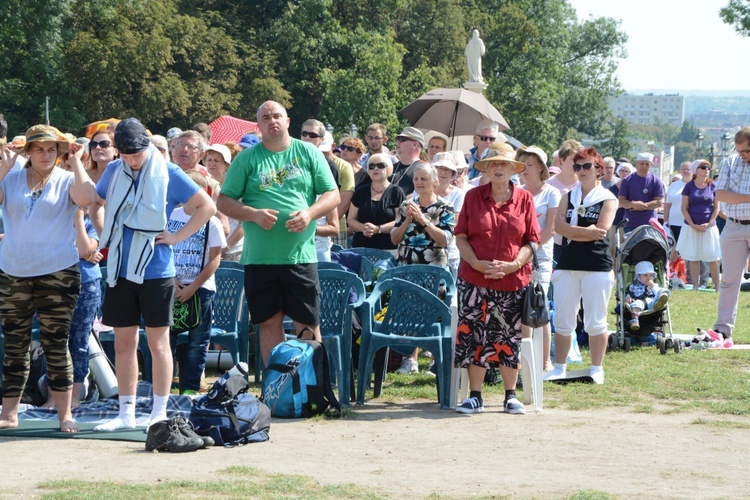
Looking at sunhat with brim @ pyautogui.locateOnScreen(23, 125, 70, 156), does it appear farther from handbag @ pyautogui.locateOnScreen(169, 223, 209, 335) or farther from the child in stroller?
the child in stroller

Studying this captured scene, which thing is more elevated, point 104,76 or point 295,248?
point 104,76

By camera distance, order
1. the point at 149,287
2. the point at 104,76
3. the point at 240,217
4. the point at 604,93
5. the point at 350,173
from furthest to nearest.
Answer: the point at 604,93
the point at 104,76
the point at 350,173
the point at 240,217
the point at 149,287

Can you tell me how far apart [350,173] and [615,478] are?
18.8 feet

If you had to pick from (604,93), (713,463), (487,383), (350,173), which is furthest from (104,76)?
(604,93)

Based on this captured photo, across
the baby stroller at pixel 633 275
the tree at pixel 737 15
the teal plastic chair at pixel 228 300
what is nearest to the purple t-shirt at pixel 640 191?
the baby stroller at pixel 633 275

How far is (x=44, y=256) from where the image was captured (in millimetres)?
6906

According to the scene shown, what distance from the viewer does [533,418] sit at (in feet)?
25.6

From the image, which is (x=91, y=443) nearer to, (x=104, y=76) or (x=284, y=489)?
(x=284, y=489)

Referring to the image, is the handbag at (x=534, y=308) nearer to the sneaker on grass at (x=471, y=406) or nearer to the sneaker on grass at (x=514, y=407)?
the sneaker on grass at (x=514, y=407)

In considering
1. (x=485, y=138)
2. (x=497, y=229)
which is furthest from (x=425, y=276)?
(x=485, y=138)

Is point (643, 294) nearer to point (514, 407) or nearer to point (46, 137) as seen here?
point (514, 407)

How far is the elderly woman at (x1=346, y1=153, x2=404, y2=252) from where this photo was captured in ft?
34.0

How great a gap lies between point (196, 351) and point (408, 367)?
200cm

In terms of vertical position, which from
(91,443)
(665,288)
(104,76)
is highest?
(104,76)
